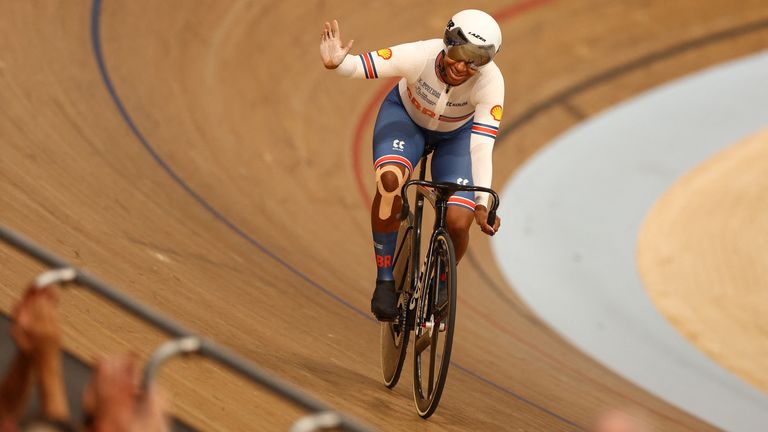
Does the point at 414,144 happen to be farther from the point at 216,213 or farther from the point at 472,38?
the point at 216,213

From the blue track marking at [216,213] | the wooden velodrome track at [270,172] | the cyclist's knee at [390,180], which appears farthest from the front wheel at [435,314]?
the blue track marking at [216,213]

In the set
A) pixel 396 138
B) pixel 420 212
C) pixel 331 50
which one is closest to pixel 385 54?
A: pixel 331 50

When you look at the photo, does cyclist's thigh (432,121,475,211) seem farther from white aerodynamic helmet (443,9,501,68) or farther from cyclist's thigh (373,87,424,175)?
white aerodynamic helmet (443,9,501,68)

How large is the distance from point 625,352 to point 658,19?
3.31m

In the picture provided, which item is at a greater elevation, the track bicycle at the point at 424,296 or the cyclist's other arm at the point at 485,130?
the cyclist's other arm at the point at 485,130

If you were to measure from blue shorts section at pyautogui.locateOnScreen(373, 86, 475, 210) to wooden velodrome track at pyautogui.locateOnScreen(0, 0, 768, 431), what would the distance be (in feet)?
2.38

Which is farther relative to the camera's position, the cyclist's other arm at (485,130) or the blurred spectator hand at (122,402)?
the cyclist's other arm at (485,130)

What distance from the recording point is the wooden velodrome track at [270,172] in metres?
3.35

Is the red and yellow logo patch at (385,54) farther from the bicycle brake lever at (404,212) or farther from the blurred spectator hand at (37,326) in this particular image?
the blurred spectator hand at (37,326)

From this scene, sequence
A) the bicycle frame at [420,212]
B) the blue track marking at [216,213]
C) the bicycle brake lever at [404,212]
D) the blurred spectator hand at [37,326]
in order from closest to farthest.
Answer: the blurred spectator hand at [37,326] → the bicycle frame at [420,212] → the bicycle brake lever at [404,212] → the blue track marking at [216,213]

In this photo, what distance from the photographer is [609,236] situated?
5918mm

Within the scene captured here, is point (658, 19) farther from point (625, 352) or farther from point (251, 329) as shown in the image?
point (251, 329)

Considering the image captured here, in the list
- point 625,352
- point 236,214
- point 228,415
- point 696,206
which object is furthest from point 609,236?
point 228,415

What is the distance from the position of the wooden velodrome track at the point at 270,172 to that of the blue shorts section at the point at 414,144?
72 centimetres
